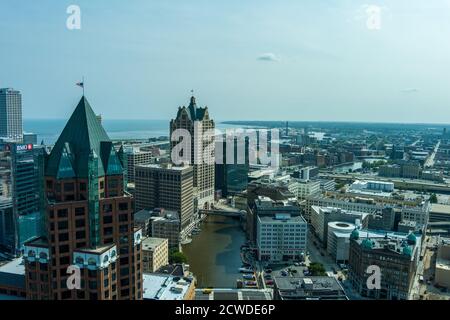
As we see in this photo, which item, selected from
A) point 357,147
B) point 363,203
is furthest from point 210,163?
point 357,147

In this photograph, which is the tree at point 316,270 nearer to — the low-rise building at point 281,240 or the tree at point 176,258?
the low-rise building at point 281,240

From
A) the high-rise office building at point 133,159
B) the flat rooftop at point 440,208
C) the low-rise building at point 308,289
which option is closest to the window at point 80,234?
the low-rise building at point 308,289

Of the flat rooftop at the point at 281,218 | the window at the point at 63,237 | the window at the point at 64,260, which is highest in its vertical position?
the window at the point at 63,237

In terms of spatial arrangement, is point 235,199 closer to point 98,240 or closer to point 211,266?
point 211,266

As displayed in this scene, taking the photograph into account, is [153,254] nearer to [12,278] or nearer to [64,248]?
[12,278]
